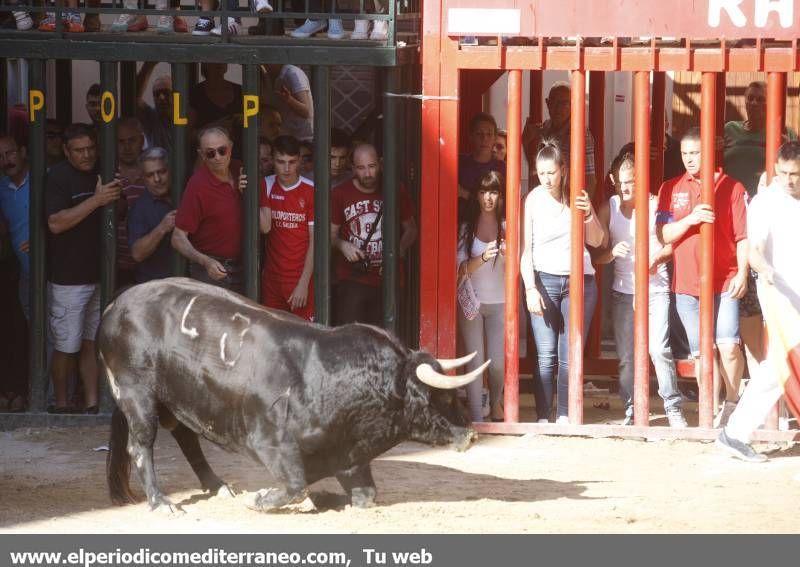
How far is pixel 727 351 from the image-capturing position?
1011cm

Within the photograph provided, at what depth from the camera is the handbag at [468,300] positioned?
10.4 m

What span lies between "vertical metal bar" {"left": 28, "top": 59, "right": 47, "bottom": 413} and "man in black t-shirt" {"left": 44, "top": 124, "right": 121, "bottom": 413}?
6 centimetres

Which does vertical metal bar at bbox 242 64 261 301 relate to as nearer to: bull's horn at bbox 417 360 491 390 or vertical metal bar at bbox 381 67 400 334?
vertical metal bar at bbox 381 67 400 334

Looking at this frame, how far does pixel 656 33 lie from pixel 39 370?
4.25 m

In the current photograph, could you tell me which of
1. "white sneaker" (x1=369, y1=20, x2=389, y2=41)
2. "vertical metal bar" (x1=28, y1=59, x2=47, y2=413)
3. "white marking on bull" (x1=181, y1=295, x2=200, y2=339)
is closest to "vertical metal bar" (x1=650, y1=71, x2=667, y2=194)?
"white sneaker" (x1=369, y1=20, x2=389, y2=41)

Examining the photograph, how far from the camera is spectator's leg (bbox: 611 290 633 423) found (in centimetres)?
1045

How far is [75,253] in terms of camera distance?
408 inches

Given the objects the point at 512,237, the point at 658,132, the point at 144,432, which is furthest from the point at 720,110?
the point at 144,432

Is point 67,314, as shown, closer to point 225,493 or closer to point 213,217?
point 213,217

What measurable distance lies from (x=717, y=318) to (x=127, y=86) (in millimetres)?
4928

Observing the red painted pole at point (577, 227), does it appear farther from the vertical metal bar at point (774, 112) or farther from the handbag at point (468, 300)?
the vertical metal bar at point (774, 112)
